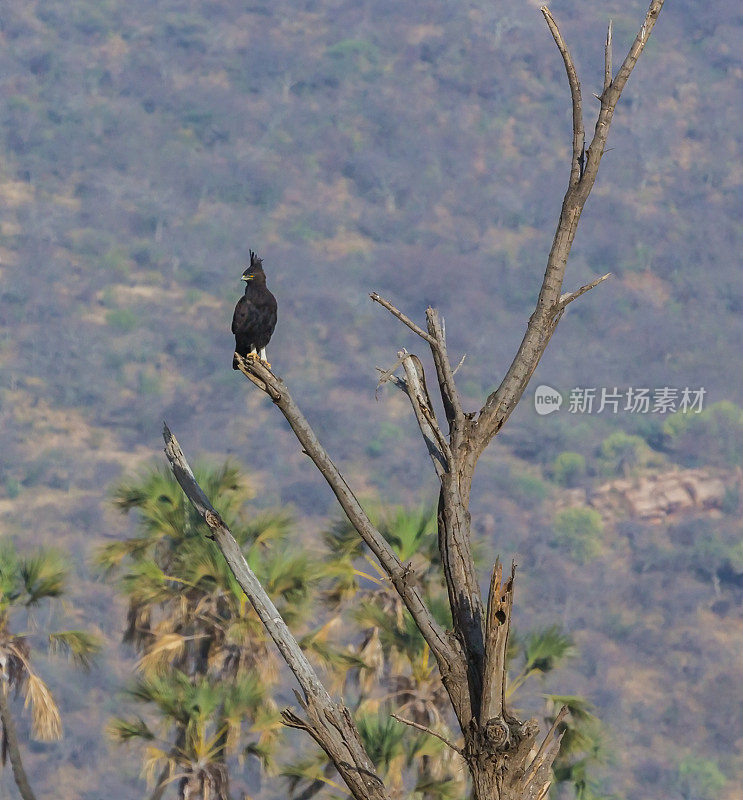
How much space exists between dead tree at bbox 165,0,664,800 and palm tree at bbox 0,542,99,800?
1045cm

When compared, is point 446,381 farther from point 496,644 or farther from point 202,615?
point 202,615

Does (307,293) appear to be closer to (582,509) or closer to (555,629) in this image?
(582,509)

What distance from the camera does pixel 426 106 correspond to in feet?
525

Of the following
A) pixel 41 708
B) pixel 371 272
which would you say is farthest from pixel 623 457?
pixel 41 708

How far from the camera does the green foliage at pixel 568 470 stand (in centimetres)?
10562

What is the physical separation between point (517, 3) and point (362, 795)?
175 metres

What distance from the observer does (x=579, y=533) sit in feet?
315

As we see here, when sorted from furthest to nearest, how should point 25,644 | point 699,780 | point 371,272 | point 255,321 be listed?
point 371,272 < point 699,780 < point 25,644 < point 255,321

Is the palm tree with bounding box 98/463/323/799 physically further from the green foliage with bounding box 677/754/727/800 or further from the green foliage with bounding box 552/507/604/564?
the green foliage with bounding box 552/507/604/564

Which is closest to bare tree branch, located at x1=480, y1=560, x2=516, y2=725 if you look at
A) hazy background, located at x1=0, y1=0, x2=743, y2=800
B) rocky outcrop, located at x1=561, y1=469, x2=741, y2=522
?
hazy background, located at x1=0, y1=0, x2=743, y2=800

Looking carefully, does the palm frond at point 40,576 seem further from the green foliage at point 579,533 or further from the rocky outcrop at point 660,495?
the rocky outcrop at point 660,495

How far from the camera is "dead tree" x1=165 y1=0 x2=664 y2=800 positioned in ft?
18.1

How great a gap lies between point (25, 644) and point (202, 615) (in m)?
2.22

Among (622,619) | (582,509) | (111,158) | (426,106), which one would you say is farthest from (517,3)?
(622,619)
